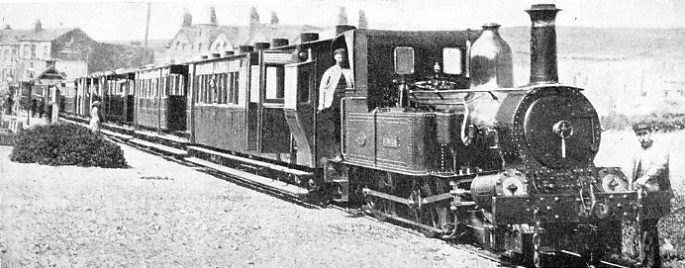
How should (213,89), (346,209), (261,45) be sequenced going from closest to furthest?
(346,209)
(261,45)
(213,89)

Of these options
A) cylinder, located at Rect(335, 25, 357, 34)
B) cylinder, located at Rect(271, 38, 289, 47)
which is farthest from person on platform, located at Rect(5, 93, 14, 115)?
cylinder, located at Rect(335, 25, 357, 34)

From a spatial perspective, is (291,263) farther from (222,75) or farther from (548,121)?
(222,75)

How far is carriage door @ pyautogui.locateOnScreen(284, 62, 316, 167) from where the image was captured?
29.1ft

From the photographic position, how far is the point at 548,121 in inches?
241

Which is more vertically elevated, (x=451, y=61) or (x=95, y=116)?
(x=451, y=61)

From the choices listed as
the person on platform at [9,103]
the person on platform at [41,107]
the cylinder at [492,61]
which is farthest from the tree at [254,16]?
the person on platform at [41,107]

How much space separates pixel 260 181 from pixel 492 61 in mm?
4236

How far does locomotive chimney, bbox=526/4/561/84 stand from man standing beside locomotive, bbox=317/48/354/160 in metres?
2.48

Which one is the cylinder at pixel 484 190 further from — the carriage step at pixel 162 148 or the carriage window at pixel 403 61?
the carriage step at pixel 162 148

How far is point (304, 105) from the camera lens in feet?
29.5

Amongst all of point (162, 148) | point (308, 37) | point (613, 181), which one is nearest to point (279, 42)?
point (308, 37)

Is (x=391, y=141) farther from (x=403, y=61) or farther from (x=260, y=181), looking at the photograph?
(x=260, y=181)

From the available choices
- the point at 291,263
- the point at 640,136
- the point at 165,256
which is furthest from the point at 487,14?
Answer: the point at 165,256

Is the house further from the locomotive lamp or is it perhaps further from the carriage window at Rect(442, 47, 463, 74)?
Result: the locomotive lamp
